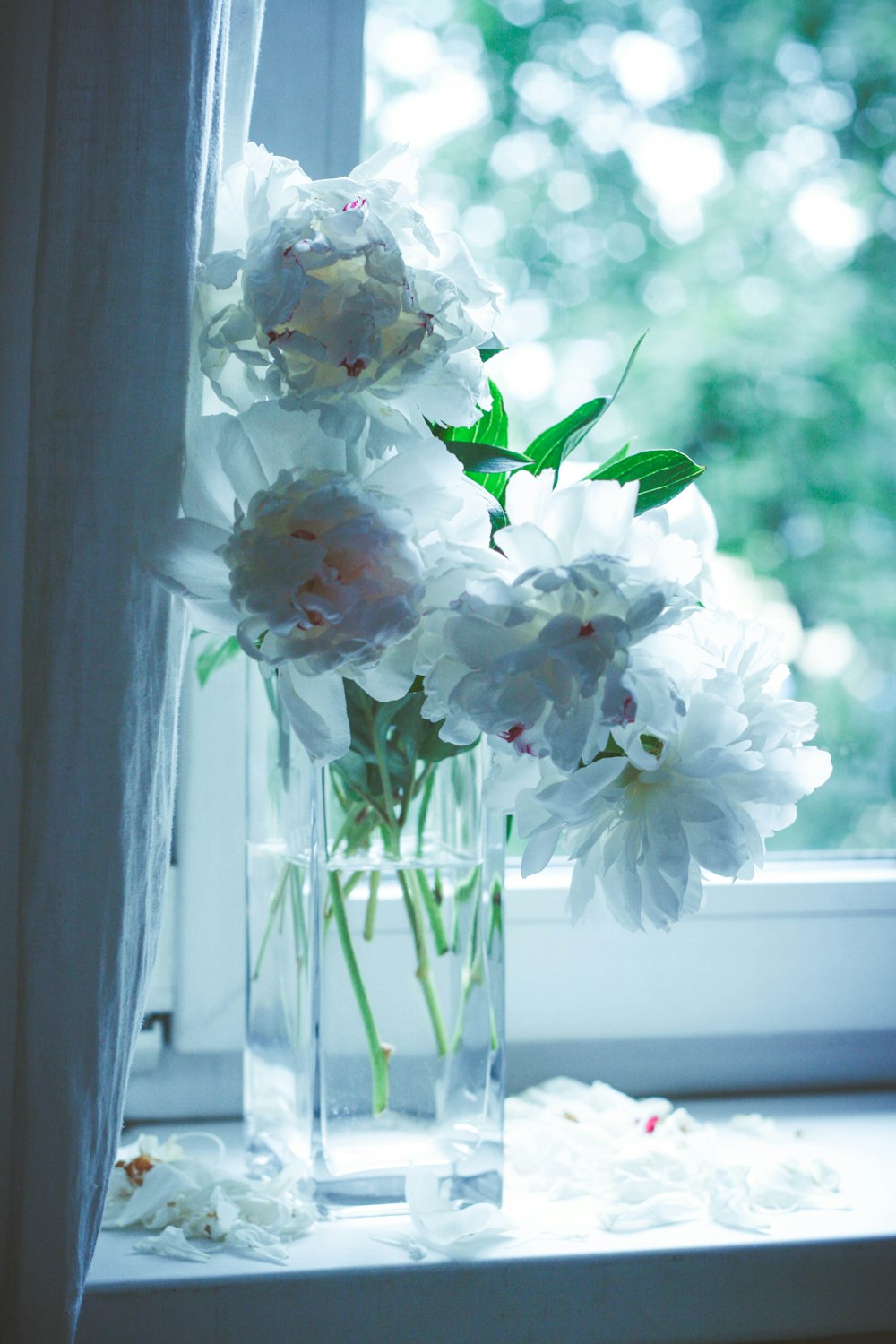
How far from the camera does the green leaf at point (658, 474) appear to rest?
21.4 inches

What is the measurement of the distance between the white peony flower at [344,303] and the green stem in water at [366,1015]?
0.26 metres

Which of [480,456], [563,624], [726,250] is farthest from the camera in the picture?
[726,250]

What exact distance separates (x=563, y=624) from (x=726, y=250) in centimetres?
71

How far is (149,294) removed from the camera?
18.6 inches

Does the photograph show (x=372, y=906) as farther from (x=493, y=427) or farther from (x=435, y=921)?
(x=493, y=427)

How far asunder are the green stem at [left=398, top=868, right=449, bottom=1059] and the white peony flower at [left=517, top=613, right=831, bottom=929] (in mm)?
169

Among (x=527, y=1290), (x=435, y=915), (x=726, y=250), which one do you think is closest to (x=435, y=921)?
(x=435, y=915)

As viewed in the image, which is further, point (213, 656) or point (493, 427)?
point (213, 656)

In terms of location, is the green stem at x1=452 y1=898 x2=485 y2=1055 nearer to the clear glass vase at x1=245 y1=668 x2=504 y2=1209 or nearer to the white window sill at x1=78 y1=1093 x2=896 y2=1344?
the clear glass vase at x1=245 y1=668 x2=504 y2=1209

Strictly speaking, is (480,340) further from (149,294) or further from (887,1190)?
(887,1190)

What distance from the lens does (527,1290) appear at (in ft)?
1.89

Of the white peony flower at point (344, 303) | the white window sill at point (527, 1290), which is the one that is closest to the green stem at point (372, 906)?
the white window sill at point (527, 1290)

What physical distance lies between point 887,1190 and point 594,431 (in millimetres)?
598

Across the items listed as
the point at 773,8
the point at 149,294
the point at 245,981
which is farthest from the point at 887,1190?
the point at 773,8
